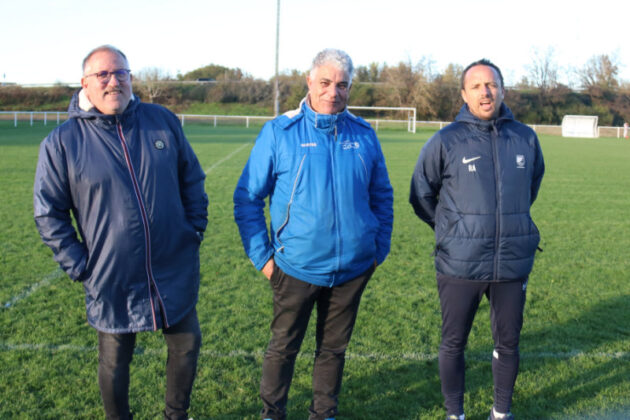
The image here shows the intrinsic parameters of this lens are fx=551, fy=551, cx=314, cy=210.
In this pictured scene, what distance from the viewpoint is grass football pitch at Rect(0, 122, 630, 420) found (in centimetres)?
318

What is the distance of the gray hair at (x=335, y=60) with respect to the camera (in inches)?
102

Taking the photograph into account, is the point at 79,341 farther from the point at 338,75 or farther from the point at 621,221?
the point at 621,221

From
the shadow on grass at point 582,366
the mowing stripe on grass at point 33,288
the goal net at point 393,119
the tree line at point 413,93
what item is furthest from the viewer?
the tree line at point 413,93

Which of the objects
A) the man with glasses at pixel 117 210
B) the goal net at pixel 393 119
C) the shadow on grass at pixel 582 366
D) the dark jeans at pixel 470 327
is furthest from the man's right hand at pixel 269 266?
the goal net at pixel 393 119

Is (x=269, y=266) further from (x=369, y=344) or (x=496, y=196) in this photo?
(x=369, y=344)

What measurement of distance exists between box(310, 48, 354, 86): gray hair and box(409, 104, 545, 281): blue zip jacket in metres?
0.60

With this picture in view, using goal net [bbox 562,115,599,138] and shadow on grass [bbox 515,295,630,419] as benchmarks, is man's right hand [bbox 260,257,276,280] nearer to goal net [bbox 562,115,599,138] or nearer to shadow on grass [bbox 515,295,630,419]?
shadow on grass [bbox 515,295,630,419]

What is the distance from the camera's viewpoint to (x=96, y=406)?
309cm

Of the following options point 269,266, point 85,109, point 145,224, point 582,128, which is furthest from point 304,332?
point 582,128

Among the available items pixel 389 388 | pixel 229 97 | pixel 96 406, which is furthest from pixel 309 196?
pixel 229 97

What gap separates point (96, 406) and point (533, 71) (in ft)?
228

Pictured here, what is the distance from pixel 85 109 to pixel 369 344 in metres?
2.55

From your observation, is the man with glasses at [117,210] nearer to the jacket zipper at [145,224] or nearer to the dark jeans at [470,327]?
the jacket zipper at [145,224]

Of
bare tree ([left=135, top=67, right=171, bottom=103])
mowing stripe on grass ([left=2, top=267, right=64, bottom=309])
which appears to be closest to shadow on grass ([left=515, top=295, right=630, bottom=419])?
mowing stripe on grass ([left=2, top=267, right=64, bottom=309])
